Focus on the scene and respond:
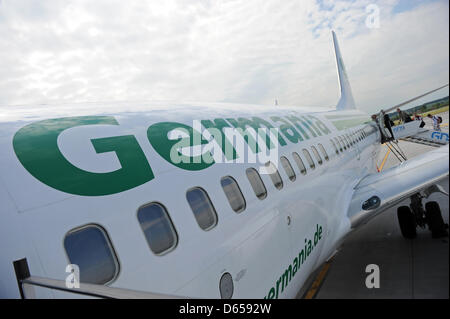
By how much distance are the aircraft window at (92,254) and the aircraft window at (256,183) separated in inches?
86.1

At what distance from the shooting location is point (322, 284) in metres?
6.76

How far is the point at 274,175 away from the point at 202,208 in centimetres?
185

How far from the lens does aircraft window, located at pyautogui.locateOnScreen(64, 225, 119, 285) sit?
2121 mm

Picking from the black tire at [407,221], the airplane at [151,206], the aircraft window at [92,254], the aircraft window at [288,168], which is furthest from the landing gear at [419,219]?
the aircraft window at [92,254]

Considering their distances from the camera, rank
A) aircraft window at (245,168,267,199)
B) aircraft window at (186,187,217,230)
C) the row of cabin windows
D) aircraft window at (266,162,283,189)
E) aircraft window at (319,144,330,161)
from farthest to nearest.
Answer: aircraft window at (319,144,330,161) → aircraft window at (266,162,283,189) → aircraft window at (245,168,267,199) → aircraft window at (186,187,217,230) → the row of cabin windows

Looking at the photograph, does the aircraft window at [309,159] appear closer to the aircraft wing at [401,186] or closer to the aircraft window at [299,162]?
the aircraft window at [299,162]

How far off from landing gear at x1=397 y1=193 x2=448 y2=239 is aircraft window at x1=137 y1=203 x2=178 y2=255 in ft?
22.7

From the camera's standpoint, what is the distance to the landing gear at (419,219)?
7371 mm

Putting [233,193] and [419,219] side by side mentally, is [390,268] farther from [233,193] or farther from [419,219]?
[233,193]

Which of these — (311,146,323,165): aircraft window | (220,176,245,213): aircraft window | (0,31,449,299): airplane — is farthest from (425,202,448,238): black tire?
(220,176,245,213): aircraft window

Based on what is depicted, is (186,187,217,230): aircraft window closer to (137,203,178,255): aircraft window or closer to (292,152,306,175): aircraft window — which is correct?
(137,203,178,255): aircraft window

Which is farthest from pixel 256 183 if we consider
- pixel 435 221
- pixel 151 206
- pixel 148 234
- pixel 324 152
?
pixel 435 221

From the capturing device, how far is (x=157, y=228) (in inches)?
104

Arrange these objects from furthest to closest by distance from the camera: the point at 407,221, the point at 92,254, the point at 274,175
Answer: the point at 407,221, the point at 274,175, the point at 92,254
